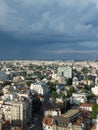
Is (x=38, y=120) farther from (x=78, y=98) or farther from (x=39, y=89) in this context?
(x=39, y=89)

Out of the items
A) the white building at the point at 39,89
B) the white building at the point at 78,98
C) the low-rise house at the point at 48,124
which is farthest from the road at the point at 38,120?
the white building at the point at 39,89

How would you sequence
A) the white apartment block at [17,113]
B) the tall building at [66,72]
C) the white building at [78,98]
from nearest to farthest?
1. the white apartment block at [17,113]
2. the white building at [78,98]
3. the tall building at [66,72]

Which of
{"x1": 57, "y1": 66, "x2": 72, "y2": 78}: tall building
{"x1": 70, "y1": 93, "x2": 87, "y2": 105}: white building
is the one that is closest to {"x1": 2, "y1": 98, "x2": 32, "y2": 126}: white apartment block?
{"x1": 70, "y1": 93, "x2": 87, "y2": 105}: white building

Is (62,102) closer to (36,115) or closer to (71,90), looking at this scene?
(36,115)

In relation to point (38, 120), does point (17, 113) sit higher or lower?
higher

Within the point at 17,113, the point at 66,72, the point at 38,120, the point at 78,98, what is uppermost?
the point at 66,72

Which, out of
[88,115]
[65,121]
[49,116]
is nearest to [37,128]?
[49,116]

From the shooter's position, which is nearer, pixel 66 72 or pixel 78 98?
pixel 78 98

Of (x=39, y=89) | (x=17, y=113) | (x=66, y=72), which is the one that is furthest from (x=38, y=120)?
(x=66, y=72)

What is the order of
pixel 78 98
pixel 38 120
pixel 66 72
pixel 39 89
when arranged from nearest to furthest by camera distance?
pixel 38 120
pixel 78 98
pixel 39 89
pixel 66 72

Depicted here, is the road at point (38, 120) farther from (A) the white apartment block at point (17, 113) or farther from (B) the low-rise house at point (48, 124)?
(B) the low-rise house at point (48, 124)

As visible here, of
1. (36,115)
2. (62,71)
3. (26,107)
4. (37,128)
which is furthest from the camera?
(62,71)
